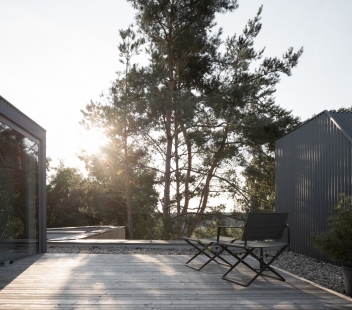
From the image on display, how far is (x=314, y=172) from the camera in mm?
6770

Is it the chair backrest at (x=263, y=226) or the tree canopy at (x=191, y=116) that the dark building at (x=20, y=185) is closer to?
the chair backrest at (x=263, y=226)

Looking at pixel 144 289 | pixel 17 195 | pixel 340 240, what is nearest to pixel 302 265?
pixel 340 240

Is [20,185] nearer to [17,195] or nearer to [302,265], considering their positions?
[17,195]

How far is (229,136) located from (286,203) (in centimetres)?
537

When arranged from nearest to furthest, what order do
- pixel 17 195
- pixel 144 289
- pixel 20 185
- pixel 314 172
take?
pixel 144 289, pixel 17 195, pixel 20 185, pixel 314 172

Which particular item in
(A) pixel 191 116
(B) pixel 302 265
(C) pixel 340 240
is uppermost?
(A) pixel 191 116

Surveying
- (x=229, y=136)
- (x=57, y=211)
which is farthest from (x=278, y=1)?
(x=57, y=211)

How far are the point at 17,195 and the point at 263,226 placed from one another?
3364 millimetres

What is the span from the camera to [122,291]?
3.79 m

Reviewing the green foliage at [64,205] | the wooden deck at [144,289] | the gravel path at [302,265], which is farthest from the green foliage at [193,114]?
the wooden deck at [144,289]

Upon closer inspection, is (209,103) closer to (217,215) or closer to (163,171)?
(163,171)

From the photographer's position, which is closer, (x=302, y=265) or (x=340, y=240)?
(x=340, y=240)

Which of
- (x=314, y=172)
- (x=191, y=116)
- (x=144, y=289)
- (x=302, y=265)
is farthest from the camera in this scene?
(x=191, y=116)

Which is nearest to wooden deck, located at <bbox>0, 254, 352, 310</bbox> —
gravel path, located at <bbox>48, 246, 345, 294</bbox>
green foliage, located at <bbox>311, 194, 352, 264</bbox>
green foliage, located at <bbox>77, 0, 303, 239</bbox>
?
green foliage, located at <bbox>311, 194, 352, 264</bbox>
